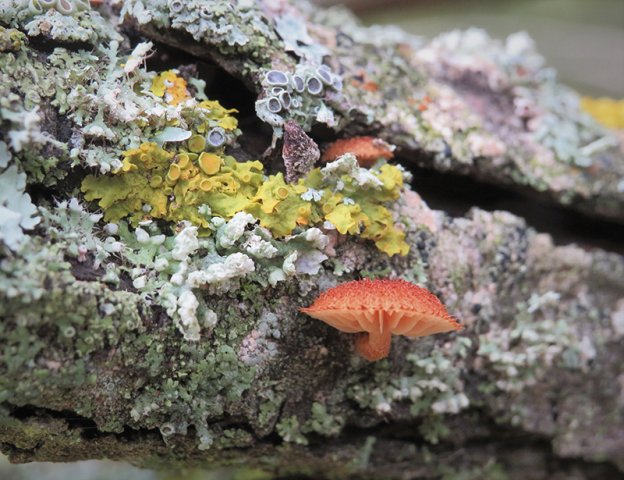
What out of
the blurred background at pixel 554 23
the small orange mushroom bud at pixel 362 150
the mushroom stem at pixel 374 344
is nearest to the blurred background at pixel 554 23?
the blurred background at pixel 554 23

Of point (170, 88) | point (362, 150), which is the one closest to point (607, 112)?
point (362, 150)

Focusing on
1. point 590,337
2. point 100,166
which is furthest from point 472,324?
point 100,166

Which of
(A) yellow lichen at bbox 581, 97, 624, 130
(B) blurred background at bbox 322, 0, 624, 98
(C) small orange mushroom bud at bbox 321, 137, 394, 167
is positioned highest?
(B) blurred background at bbox 322, 0, 624, 98

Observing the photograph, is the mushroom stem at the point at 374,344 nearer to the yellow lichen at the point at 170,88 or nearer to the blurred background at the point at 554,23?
the yellow lichen at the point at 170,88

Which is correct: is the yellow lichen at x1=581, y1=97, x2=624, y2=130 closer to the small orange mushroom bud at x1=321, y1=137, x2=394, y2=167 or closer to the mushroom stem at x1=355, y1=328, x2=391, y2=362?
the small orange mushroom bud at x1=321, y1=137, x2=394, y2=167

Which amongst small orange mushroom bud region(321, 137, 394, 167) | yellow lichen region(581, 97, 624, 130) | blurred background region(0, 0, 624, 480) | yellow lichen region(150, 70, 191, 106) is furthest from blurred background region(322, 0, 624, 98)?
yellow lichen region(150, 70, 191, 106)

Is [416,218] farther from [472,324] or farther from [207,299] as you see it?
[207,299]

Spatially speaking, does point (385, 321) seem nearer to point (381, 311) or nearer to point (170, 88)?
point (381, 311)
